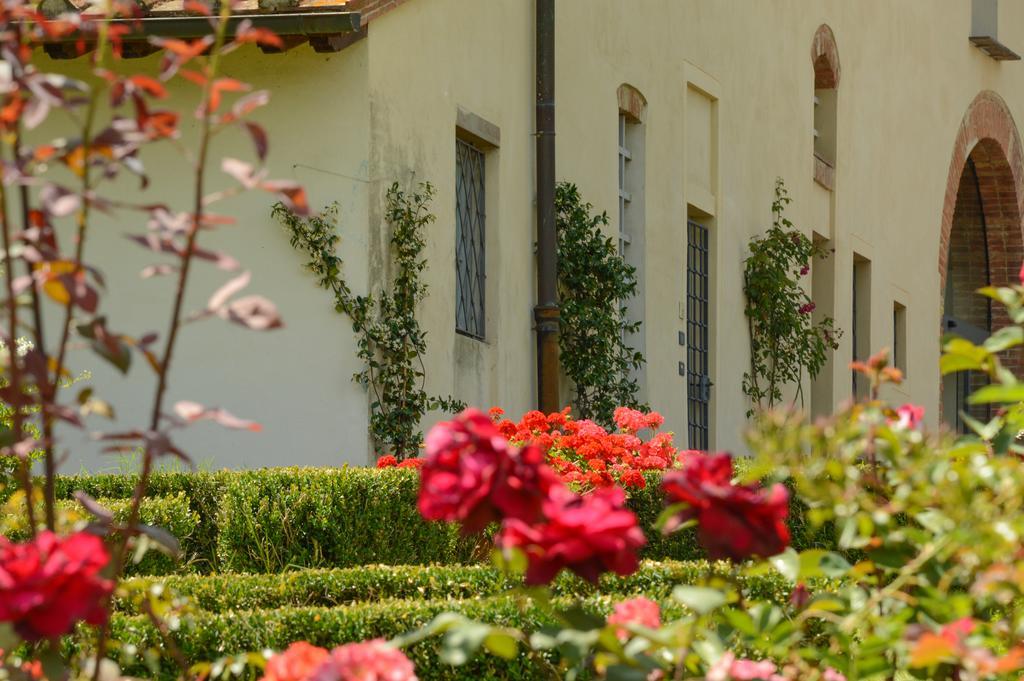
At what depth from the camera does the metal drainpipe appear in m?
11.1

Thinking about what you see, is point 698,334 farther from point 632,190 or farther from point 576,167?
point 576,167

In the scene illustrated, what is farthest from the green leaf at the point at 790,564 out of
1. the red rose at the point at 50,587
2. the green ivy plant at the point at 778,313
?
the green ivy plant at the point at 778,313

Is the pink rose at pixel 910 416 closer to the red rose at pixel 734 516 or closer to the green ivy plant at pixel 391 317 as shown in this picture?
the red rose at pixel 734 516

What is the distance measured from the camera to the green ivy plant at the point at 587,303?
1137 centimetres

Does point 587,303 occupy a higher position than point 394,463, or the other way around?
point 587,303

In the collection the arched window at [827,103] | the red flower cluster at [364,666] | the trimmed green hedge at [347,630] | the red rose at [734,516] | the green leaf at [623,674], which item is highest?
the arched window at [827,103]

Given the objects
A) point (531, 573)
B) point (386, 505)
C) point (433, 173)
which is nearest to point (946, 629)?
point (531, 573)

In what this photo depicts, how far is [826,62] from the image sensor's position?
18.0m

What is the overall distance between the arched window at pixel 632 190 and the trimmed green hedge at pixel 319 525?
5.52m

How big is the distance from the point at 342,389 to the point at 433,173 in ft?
4.91

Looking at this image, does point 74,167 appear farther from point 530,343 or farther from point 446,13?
point 530,343

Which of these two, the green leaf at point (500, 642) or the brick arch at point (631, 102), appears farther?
the brick arch at point (631, 102)

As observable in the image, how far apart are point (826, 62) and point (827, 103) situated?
16.9 inches

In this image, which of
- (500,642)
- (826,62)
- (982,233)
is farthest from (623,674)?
(982,233)
